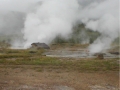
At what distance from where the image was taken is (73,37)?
87.6 meters

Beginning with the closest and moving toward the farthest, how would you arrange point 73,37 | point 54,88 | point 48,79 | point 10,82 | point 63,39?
1. point 54,88
2. point 10,82
3. point 48,79
4. point 63,39
5. point 73,37

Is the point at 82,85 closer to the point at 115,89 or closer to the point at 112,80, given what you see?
the point at 115,89

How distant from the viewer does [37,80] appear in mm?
13992

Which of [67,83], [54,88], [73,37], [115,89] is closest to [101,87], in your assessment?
[115,89]

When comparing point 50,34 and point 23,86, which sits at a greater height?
point 50,34

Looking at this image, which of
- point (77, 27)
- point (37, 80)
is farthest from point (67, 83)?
point (77, 27)

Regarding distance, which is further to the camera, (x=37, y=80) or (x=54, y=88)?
(x=37, y=80)

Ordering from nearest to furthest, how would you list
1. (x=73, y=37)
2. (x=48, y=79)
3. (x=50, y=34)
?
(x=48, y=79) → (x=50, y=34) → (x=73, y=37)

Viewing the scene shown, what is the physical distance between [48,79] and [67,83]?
1710 mm

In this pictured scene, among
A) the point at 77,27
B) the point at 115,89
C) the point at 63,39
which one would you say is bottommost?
the point at 115,89

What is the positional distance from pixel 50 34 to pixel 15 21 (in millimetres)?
27183

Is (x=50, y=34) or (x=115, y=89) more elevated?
(x=50, y=34)

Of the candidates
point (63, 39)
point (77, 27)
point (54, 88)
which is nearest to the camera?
point (54, 88)

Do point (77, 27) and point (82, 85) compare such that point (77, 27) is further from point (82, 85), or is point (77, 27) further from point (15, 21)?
point (82, 85)
